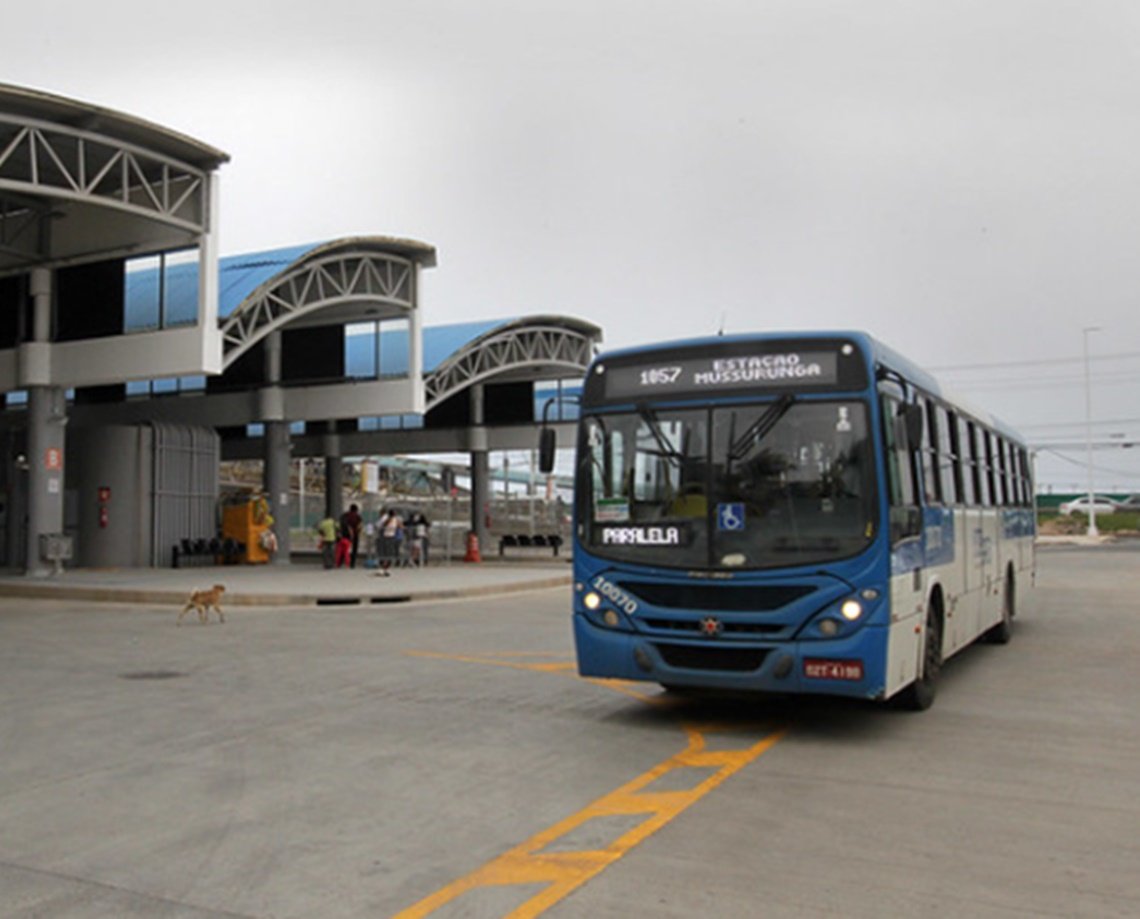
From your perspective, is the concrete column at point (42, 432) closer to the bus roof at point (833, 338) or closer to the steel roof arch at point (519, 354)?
the steel roof arch at point (519, 354)

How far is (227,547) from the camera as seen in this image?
3164cm

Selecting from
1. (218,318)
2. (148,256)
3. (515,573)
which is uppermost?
(148,256)

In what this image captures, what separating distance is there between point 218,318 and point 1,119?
6324 mm

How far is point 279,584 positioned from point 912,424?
1804cm

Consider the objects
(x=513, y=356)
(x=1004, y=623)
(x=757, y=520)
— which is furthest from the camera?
(x=513, y=356)

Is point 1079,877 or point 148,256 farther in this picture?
point 148,256

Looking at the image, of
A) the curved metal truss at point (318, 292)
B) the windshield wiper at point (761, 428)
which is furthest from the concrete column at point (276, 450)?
the windshield wiper at point (761, 428)

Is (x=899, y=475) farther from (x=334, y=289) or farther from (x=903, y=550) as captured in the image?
(x=334, y=289)

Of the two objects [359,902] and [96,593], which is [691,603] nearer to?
[359,902]

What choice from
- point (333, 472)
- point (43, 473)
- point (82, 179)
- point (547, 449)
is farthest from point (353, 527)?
point (547, 449)

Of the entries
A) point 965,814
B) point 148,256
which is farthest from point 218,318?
point 965,814

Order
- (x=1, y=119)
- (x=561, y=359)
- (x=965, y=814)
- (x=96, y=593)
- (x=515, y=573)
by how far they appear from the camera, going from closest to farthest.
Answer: (x=965, y=814)
(x=1, y=119)
(x=96, y=593)
(x=515, y=573)
(x=561, y=359)

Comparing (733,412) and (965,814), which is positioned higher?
(733,412)

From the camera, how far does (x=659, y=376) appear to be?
8930 millimetres
